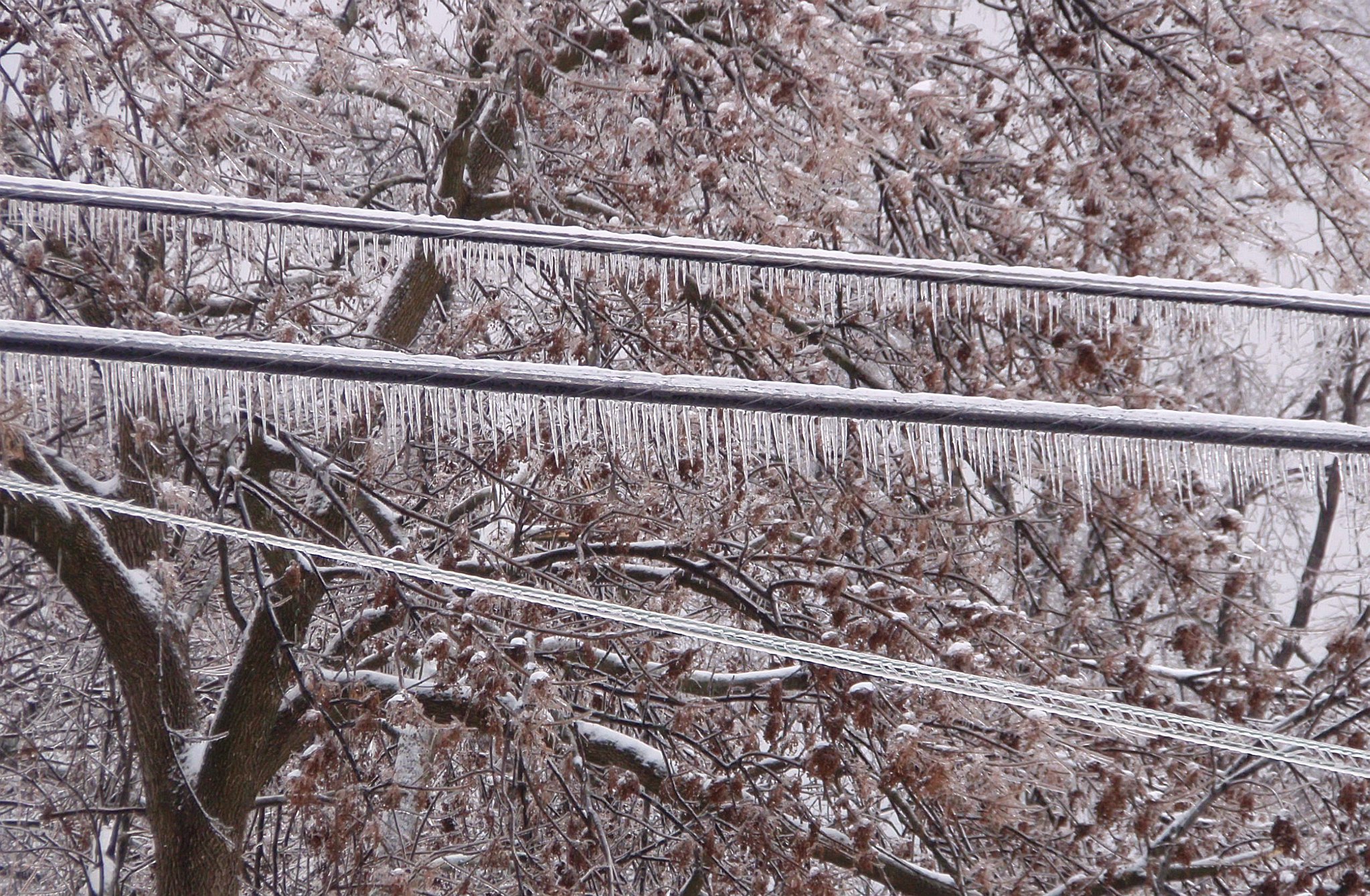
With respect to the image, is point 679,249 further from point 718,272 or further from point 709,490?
point 709,490

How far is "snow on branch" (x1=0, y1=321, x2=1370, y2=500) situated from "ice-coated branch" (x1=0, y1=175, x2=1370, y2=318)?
0.84 feet

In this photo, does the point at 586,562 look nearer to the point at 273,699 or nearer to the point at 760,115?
the point at 760,115

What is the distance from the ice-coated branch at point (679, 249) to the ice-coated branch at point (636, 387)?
0.27 metres

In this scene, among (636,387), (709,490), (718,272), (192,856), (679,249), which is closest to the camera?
(636,387)

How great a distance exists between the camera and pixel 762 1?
462cm

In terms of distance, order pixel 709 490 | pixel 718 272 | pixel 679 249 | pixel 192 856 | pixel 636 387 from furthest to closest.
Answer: pixel 192 856
pixel 709 490
pixel 718 272
pixel 679 249
pixel 636 387

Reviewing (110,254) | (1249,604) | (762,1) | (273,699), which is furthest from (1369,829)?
(110,254)

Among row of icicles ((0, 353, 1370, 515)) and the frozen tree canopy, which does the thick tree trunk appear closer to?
the frozen tree canopy

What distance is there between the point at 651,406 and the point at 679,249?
0.94 ft

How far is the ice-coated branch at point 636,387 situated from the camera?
5.96 feet

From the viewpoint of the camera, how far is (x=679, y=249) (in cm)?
201

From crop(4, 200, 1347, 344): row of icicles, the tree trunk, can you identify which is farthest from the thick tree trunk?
crop(4, 200, 1347, 344): row of icicles

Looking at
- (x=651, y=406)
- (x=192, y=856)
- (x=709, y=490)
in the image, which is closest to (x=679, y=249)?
(x=651, y=406)

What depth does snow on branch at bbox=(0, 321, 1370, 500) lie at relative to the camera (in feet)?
5.98
